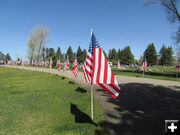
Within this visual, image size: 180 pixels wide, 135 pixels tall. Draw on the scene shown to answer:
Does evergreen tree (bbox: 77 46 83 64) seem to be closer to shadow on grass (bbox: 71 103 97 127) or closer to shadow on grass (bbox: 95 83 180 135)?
shadow on grass (bbox: 95 83 180 135)

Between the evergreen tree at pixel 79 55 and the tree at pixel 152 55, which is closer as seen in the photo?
the tree at pixel 152 55

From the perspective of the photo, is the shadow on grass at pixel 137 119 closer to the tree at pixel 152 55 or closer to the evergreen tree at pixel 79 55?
the tree at pixel 152 55

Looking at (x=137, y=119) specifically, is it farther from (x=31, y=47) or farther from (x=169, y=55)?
(x=169, y=55)

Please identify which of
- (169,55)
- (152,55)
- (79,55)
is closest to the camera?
(152,55)

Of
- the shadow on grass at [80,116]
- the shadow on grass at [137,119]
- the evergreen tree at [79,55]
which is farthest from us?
the evergreen tree at [79,55]

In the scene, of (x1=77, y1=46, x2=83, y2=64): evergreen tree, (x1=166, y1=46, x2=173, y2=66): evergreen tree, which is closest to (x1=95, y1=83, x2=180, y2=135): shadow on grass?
(x1=77, y1=46, x2=83, y2=64): evergreen tree

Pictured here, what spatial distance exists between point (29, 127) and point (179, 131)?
12.9 ft

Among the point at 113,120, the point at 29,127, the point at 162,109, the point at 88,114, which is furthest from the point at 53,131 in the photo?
the point at 162,109

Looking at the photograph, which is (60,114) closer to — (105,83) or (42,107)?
(42,107)

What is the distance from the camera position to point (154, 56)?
2092 inches

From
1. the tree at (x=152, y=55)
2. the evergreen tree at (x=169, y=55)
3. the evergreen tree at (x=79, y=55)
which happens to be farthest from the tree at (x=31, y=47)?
the evergreen tree at (x=169, y=55)

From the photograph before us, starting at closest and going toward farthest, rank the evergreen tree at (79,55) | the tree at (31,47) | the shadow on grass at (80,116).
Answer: the shadow on grass at (80,116), the tree at (31,47), the evergreen tree at (79,55)

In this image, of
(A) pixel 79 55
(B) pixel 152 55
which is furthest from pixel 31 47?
(B) pixel 152 55

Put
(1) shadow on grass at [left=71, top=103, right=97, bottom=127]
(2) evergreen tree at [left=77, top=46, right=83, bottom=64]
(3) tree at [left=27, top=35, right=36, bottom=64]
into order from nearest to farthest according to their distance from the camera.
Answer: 1. (1) shadow on grass at [left=71, top=103, right=97, bottom=127]
2. (3) tree at [left=27, top=35, right=36, bottom=64]
3. (2) evergreen tree at [left=77, top=46, right=83, bottom=64]
